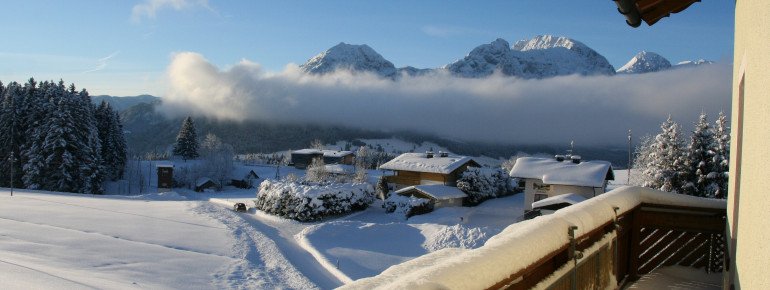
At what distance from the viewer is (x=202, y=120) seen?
188 metres

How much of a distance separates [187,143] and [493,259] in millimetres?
81263

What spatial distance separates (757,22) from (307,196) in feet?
101

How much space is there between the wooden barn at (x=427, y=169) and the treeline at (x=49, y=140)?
28.4m

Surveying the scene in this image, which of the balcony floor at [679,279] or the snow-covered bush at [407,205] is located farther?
the snow-covered bush at [407,205]

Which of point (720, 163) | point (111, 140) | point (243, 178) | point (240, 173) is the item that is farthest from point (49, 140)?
point (720, 163)

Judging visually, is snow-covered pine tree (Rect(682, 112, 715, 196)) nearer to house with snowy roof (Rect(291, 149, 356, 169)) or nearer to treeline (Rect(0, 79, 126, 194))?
treeline (Rect(0, 79, 126, 194))

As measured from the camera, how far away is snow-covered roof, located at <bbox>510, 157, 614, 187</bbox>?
31016 millimetres

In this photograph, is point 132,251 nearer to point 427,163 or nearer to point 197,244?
point 197,244

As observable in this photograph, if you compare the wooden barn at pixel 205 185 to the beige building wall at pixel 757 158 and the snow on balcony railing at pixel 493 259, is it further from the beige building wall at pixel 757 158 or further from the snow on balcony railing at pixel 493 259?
the beige building wall at pixel 757 158

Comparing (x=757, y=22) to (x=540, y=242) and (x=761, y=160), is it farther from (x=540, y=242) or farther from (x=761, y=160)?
(x=540, y=242)

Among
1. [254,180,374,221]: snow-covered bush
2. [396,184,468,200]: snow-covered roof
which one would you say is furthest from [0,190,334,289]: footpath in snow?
[396,184,468,200]: snow-covered roof

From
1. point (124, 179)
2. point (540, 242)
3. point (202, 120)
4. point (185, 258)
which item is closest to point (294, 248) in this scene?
point (185, 258)

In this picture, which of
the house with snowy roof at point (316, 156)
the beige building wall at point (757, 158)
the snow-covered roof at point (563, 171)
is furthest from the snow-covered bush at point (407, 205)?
the house with snowy roof at point (316, 156)

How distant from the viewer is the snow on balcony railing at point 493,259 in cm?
187
